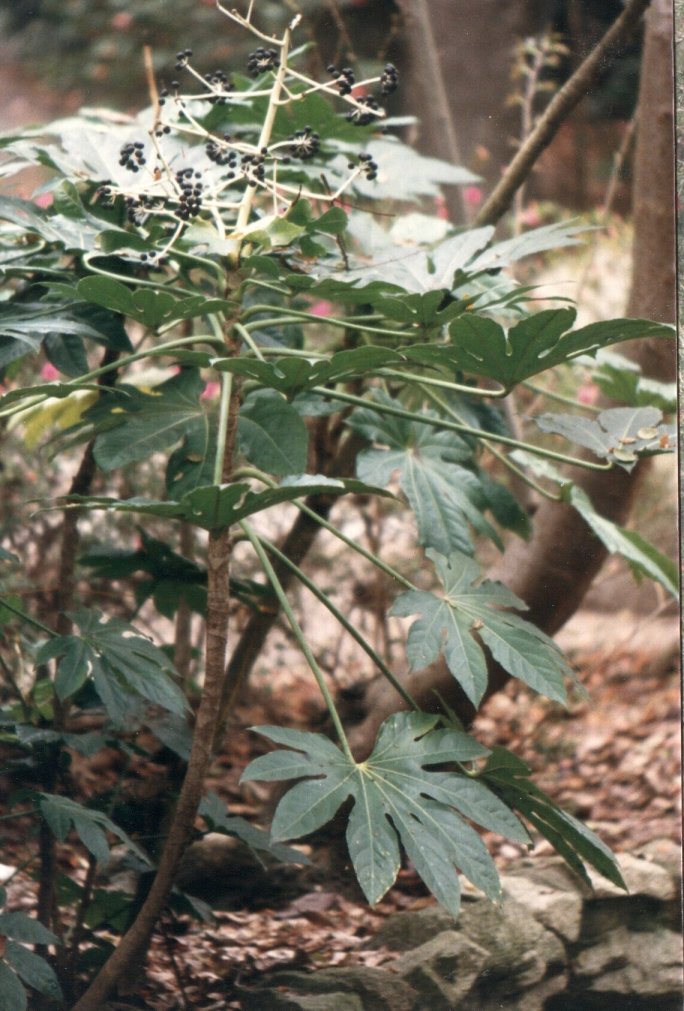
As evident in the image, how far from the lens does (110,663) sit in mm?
868

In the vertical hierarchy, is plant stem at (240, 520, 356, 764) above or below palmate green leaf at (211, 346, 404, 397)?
below

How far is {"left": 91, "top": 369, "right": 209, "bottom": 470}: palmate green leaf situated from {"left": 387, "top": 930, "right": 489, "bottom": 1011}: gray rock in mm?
551

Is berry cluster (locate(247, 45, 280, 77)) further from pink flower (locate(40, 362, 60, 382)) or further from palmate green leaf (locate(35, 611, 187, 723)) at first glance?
pink flower (locate(40, 362, 60, 382))

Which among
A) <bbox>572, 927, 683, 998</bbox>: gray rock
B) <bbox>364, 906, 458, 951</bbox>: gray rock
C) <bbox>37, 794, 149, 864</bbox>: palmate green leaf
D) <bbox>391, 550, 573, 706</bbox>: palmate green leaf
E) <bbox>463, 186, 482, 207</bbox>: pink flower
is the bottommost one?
<bbox>572, 927, 683, 998</bbox>: gray rock

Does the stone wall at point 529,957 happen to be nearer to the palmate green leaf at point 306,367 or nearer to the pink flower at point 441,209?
the palmate green leaf at point 306,367

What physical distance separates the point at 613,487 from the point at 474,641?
570 mm

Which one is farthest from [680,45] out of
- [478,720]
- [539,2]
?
[478,720]

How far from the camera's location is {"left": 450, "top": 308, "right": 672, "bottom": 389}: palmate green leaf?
81 cm

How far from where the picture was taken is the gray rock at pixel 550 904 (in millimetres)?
1087

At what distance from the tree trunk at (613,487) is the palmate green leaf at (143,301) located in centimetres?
50

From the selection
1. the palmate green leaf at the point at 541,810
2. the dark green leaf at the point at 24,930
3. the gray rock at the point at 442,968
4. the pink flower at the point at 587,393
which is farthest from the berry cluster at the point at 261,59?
the pink flower at the point at 587,393

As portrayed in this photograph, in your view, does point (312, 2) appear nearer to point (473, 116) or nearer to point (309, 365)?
point (473, 116)

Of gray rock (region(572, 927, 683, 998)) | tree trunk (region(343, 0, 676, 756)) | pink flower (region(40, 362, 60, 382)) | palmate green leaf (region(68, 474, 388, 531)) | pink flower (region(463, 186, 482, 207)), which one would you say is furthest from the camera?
pink flower (region(463, 186, 482, 207))

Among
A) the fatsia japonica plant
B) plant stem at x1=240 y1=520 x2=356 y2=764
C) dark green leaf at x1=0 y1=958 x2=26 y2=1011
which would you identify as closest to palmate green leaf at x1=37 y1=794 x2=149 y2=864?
the fatsia japonica plant
